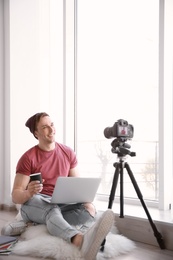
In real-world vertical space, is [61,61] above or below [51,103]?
above

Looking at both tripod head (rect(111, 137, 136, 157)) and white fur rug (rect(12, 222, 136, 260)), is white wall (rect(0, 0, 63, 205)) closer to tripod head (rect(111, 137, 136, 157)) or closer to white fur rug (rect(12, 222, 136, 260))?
white fur rug (rect(12, 222, 136, 260))

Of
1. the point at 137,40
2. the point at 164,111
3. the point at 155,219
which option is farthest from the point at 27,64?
the point at 155,219

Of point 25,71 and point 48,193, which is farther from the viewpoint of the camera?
point 25,71

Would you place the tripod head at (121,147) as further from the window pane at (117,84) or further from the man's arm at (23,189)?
→ the window pane at (117,84)

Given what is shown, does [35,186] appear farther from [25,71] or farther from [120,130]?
[25,71]

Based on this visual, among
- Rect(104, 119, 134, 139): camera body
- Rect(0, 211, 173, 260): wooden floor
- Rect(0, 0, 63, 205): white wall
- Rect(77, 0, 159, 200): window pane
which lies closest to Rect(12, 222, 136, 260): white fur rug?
Rect(0, 211, 173, 260): wooden floor

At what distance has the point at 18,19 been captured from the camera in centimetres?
412

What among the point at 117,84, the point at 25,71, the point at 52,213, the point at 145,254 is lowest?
the point at 145,254

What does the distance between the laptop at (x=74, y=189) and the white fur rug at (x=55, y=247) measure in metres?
0.27

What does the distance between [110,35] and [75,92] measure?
0.83 m

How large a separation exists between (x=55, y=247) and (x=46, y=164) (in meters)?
0.79

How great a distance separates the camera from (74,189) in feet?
8.23

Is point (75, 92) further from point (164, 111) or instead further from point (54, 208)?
point (54, 208)

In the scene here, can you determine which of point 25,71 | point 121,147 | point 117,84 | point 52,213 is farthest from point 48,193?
point 25,71
